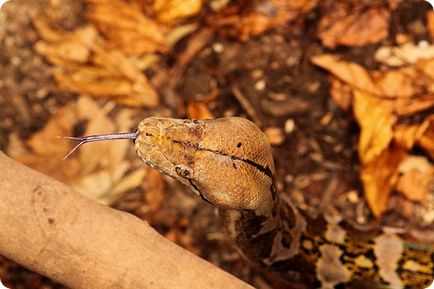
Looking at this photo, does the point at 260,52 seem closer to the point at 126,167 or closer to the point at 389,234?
the point at 126,167

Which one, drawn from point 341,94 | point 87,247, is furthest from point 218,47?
point 87,247

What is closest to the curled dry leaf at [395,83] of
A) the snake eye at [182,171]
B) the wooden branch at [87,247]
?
the snake eye at [182,171]

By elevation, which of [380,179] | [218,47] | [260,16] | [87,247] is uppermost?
[87,247]

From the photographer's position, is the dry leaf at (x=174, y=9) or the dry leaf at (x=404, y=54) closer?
the dry leaf at (x=404, y=54)

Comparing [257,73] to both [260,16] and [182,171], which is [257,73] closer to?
[260,16]

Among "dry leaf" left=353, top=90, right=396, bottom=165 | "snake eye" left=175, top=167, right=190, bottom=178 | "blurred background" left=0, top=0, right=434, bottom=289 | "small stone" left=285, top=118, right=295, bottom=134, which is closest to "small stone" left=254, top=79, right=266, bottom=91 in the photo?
"blurred background" left=0, top=0, right=434, bottom=289

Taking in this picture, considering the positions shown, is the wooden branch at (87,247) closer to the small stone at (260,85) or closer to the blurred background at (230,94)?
the blurred background at (230,94)

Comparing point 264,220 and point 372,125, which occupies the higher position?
point 264,220
